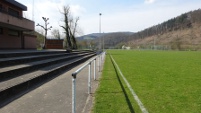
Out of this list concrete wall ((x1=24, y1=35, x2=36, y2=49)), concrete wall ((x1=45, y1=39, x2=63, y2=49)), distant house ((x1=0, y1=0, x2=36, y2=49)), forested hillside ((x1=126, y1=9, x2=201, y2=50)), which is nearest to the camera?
distant house ((x1=0, y1=0, x2=36, y2=49))

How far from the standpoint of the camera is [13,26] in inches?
859

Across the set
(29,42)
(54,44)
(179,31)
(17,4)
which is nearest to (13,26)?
(17,4)

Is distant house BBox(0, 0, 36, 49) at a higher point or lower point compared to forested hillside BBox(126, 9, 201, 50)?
lower

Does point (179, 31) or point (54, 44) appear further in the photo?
point (179, 31)

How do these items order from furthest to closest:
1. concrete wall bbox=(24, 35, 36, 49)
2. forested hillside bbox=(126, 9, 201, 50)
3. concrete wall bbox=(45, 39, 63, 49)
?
1. forested hillside bbox=(126, 9, 201, 50)
2. concrete wall bbox=(45, 39, 63, 49)
3. concrete wall bbox=(24, 35, 36, 49)

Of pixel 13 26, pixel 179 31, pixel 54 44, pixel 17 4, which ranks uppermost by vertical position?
pixel 179 31

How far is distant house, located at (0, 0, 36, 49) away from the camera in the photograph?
1997 cm

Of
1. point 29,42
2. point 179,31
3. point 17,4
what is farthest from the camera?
point 179,31

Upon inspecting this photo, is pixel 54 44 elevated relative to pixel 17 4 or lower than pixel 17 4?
lower

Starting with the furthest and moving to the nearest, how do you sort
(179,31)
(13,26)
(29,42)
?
1. (179,31)
2. (29,42)
3. (13,26)

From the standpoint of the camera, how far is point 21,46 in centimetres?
2508

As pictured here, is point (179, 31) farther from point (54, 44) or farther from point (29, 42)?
point (29, 42)

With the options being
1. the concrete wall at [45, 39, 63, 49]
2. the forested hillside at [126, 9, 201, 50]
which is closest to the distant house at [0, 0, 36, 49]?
the concrete wall at [45, 39, 63, 49]

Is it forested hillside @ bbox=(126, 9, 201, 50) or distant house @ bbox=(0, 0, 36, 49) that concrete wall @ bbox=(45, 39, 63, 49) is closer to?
distant house @ bbox=(0, 0, 36, 49)
